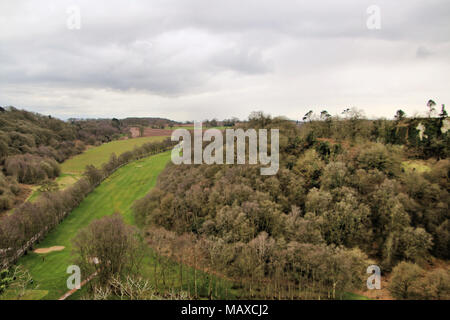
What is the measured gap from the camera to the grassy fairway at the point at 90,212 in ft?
127

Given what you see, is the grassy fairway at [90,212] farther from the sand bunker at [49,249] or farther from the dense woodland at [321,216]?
the dense woodland at [321,216]

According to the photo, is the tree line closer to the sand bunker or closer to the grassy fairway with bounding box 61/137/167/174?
the sand bunker

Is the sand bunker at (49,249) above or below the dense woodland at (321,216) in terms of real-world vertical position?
→ below

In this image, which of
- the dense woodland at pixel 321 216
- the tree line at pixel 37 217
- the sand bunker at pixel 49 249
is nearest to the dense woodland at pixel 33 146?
the tree line at pixel 37 217

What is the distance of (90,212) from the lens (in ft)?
210

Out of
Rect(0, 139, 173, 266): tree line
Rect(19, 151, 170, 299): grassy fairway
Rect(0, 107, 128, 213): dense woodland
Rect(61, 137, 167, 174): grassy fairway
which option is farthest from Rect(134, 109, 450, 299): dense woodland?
Rect(61, 137, 167, 174): grassy fairway

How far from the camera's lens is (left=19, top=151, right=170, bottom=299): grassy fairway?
38656 mm

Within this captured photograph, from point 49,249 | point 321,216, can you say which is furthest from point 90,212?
Result: point 321,216

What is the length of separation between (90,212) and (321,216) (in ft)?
185

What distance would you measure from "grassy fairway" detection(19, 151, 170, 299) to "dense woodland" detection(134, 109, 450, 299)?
1443 cm

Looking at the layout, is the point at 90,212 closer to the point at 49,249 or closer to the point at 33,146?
the point at 49,249

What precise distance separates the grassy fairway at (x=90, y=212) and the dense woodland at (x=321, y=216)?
47.3 ft

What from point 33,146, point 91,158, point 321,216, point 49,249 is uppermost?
point 33,146
